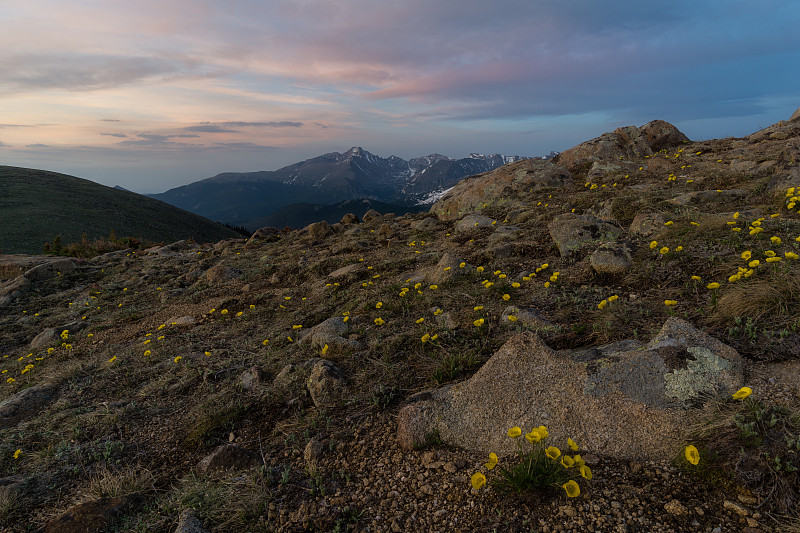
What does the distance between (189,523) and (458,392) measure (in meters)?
2.50

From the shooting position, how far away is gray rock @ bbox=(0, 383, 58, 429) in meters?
5.30

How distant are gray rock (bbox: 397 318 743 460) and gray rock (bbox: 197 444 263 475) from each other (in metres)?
1.53

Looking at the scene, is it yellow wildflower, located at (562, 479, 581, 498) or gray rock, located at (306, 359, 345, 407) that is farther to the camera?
gray rock, located at (306, 359, 345, 407)

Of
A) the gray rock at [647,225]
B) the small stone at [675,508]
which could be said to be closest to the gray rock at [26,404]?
the small stone at [675,508]

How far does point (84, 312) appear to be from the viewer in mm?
11602

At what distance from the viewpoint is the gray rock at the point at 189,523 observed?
9.23 ft

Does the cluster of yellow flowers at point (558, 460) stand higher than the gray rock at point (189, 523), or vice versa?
the cluster of yellow flowers at point (558, 460)

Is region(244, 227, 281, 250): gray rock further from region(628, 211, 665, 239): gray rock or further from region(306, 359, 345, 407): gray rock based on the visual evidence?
region(628, 211, 665, 239): gray rock

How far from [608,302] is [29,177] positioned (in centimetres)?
13439

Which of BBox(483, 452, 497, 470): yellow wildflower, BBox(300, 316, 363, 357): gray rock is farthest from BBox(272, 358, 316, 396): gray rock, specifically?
BBox(483, 452, 497, 470): yellow wildflower

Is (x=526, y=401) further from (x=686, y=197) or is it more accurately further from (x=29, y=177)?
(x=29, y=177)

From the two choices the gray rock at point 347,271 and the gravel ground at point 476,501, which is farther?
the gray rock at point 347,271

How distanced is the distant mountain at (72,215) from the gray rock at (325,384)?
67501 mm

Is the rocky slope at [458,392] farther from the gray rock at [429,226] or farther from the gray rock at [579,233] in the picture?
the gray rock at [429,226]
